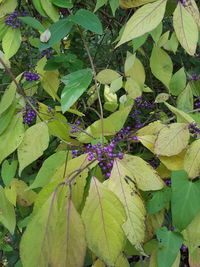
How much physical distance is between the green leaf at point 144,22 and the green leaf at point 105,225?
0.30 m

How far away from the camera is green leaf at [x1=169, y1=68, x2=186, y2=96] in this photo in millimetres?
925

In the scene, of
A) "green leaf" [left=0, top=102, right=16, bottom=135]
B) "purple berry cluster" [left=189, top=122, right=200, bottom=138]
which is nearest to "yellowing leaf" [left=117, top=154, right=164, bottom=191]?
"purple berry cluster" [left=189, top=122, right=200, bottom=138]

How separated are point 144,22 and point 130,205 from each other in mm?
350

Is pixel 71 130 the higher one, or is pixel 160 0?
pixel 160 0

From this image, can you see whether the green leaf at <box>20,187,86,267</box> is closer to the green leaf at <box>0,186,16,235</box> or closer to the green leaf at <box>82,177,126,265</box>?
the green leaf at <box>82,177,126,265</box>

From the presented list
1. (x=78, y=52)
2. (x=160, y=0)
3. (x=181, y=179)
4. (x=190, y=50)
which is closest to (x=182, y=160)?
(x=181, y=179)

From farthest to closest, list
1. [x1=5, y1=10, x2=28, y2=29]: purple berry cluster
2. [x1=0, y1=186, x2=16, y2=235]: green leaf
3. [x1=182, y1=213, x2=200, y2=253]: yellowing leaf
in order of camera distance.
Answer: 1. [x1=5, y1=10, x2=28, y2=29]: purple berry cluster
2. [x1=0, y1=186, x2=16, y2=235]: green leaf
3. [x1=182, y1=213, x2=200, y2=253]: yellowing leaf

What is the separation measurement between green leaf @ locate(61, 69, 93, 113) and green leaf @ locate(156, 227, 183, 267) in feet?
1.04

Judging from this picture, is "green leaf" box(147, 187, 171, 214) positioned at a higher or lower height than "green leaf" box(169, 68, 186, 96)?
lower

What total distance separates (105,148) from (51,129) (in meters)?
0.18

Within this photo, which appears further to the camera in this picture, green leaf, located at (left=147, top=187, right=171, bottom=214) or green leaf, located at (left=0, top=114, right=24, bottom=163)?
green leaf, located at (left=0, top=114, right=24, bottom=163)

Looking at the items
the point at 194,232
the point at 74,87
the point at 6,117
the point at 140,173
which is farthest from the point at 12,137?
the point at 194,232

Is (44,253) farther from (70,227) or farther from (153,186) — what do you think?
(153,186)

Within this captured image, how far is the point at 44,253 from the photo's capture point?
470 mm
